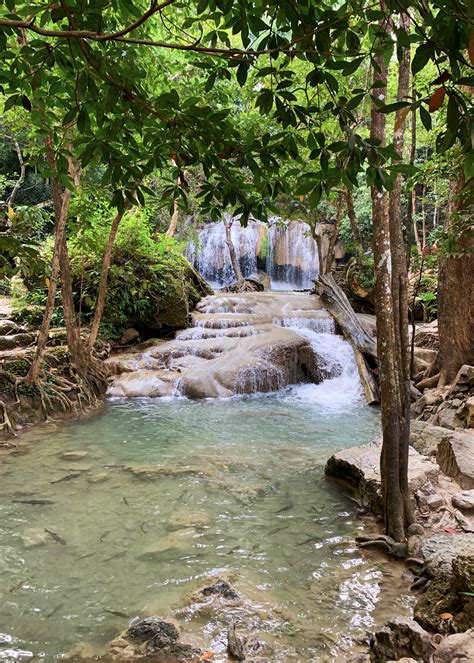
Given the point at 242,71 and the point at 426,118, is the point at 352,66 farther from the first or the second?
the point at 242,71

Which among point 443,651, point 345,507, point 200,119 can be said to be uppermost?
point 200,119

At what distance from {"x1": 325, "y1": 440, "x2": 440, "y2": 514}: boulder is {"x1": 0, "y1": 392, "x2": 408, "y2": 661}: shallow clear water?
176 mm

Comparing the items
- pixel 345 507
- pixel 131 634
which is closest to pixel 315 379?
pixel 345 507

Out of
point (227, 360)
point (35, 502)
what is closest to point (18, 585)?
point (35, 502)

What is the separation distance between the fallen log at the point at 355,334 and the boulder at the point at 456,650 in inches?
292

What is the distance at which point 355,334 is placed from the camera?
444 inches

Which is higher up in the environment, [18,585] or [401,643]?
[401,643]

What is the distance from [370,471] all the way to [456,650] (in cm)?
269

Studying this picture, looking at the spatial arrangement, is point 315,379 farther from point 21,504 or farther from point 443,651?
point 443,651

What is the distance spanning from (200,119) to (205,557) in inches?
120

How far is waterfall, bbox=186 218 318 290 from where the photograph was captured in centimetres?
2205

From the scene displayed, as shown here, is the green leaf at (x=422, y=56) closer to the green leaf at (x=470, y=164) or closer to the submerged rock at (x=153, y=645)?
the green leaf at (x=470, y=164)

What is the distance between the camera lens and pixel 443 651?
1894mm

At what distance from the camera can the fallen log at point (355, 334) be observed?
9.76m
